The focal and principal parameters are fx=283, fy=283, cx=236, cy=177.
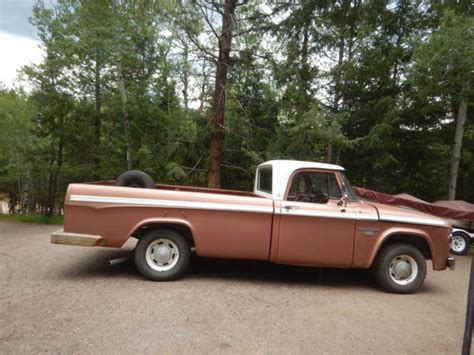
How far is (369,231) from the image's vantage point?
4309 mm

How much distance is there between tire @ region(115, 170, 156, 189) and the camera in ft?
16.4

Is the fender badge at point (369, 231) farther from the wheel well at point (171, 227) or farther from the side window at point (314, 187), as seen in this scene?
the wheel well at point (171, 227)

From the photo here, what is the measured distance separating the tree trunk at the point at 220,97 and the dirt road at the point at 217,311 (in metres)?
5.61

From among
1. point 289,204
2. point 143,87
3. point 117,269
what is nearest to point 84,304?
point 117,269

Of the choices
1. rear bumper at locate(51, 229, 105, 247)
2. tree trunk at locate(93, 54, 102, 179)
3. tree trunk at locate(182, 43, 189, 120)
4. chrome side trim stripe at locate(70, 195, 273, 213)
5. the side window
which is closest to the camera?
rear bumper at locate(51, 229, 105, 247)

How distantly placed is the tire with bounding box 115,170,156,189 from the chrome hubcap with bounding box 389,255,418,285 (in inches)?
164

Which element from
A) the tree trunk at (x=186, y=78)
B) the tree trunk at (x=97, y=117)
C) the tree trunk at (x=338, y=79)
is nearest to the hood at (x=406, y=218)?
the tree trunk at (x=338, y=79)

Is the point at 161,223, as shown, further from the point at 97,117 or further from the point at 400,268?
the point at 97,117

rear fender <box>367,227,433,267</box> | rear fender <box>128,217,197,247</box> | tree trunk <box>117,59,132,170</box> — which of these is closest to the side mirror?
rear fender <box>367,227,433,267</box>

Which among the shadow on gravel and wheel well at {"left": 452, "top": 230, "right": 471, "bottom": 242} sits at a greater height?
wheel well at {"left": 452, "top": 230, "right": 471, "bottom": 242}

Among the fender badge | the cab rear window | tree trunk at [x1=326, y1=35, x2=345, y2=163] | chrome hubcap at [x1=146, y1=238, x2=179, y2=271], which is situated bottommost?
chrome hubcap at [x1=146, y1=238, x2=179, y2=271]

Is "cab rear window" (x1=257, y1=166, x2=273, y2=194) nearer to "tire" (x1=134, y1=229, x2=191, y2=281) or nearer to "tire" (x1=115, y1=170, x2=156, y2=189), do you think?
"tire" (x1=134, y1=229, x2=191, y2=281)

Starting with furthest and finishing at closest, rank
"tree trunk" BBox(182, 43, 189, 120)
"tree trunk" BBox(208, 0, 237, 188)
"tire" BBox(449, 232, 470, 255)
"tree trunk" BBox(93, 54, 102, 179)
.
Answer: "tree trunk" BBox(93, 54, 102, 179), "tree trunk" BBox(182, 43, 189, 120), "tree trunk" BBox(208, 0, 237, 188), "tire" BBox(449, 232, 470, 255)

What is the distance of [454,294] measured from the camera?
4551 millimetres
